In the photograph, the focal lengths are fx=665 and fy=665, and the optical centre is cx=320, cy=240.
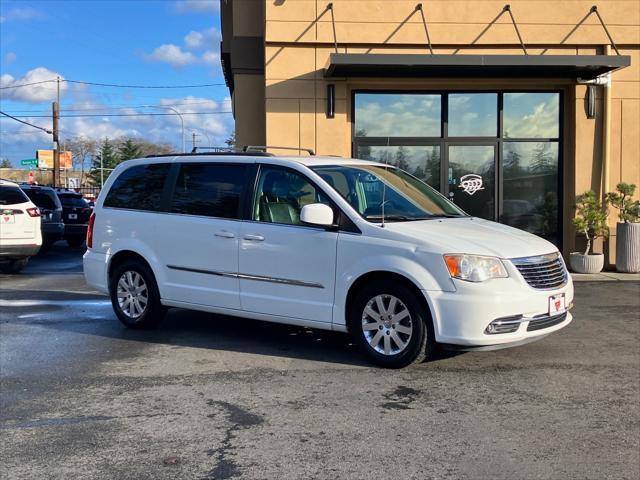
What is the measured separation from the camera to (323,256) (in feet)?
19.5

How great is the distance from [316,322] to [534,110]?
8961 mm

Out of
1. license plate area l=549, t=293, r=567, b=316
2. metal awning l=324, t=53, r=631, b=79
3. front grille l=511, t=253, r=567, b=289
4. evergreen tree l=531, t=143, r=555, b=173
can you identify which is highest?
metal awning l=324, t=53, r=631, b=79

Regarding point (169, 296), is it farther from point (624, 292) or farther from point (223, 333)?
point (624, 292)

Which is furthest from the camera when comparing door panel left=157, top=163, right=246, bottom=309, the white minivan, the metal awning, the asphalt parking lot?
the metal awning

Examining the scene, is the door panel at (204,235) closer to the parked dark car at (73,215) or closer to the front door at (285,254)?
the front door at (285,254)

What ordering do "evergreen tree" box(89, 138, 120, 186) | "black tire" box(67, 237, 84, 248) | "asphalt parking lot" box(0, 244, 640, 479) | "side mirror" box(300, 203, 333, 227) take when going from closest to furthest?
1. "asphalt parking lot" box(0, 244, 640, 479)
2. "side mirror" box(300, 203, 333, 227)
3. "black tire" box(67, 237, 84, 248)
4. "evergreen tree" box(89, 138, 120, 186)

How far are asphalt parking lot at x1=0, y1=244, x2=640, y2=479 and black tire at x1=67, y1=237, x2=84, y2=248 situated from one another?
11941mm

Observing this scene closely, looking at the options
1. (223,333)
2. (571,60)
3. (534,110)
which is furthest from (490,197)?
(223,333)

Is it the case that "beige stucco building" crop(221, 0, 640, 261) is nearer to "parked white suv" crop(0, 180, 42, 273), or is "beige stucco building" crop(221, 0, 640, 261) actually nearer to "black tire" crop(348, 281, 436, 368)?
"parked white suv" crop(0, 180, 42, 273)

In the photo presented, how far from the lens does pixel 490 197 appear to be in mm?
13109

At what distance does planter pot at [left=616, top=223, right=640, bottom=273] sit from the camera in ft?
39.3

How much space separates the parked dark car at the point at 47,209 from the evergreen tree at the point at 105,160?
8462cm

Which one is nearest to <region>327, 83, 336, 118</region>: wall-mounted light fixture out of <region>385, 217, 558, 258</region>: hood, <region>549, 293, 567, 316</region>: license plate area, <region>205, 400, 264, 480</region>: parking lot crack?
<region>385, 217, 558, 258</region>: hood

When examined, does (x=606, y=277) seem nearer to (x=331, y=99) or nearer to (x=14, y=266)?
(x=331, y=99)
